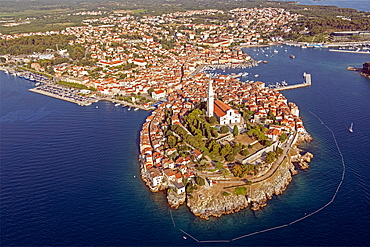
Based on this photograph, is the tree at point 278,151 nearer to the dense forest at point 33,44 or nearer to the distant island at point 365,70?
the distant island at point 365,70

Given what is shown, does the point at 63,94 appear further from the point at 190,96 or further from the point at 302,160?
the point at 302,160

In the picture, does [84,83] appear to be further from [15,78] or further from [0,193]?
[0,193]

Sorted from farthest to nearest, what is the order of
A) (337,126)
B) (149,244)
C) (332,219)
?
1. (337,126)
2. (332,219)
3. (149,244)

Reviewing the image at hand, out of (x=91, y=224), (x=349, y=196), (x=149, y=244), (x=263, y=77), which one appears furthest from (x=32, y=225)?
(x=263, y=77)

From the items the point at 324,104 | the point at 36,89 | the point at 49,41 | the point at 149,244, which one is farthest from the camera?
the point at 49,41

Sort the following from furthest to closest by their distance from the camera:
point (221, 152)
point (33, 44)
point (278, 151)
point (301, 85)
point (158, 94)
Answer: point (33, 44) < point (301, 85) < point (158, 94) < point (278, 151) < point (221, 152)

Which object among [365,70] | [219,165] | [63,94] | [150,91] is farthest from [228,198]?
[365,70]
